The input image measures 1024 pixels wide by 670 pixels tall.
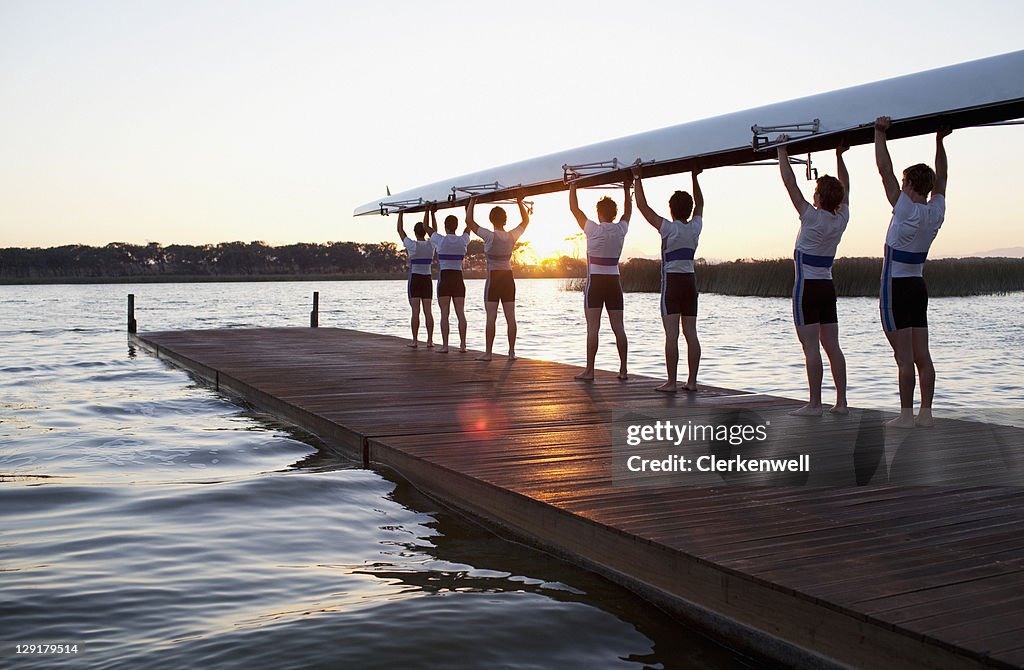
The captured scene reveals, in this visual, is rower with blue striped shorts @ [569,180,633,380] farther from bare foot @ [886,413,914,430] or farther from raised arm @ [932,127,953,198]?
raised arm @ [932,127,953,198]

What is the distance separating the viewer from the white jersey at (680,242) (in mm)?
7609

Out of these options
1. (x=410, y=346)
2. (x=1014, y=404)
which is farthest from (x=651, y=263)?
(x=1014, y=404)

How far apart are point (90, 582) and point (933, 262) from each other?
28.9 metres

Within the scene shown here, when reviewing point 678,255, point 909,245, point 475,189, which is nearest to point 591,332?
point 678,255

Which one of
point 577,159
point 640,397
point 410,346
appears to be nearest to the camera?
point 640,397

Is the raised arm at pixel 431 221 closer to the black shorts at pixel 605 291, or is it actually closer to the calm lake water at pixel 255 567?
the calm lake water at pixel 255 567

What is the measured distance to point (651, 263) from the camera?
32.7m

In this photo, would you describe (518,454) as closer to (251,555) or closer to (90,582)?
(251,555)

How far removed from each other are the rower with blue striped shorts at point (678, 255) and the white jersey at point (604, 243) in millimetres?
573

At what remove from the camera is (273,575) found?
444 centimetres

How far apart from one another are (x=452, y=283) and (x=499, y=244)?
1.47m

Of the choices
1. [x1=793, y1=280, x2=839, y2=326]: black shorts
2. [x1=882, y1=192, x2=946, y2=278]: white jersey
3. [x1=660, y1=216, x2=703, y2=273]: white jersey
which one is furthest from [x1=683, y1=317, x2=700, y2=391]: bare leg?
[x1=882, y1=192, x2=946, y2=278]: white jersey

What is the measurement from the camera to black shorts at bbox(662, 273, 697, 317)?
7773 mm

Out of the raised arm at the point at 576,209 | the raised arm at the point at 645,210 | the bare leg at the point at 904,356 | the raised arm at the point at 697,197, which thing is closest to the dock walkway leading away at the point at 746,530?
the bare leg at the point at 904,356
